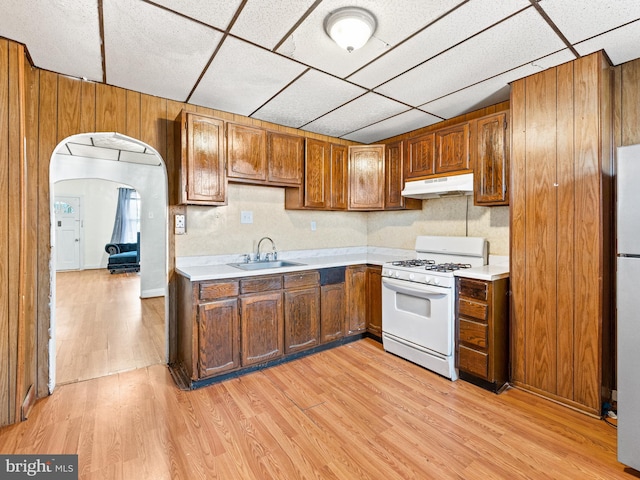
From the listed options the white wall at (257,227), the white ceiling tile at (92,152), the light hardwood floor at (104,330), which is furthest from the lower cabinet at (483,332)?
the white ceiling tile at (92,152)

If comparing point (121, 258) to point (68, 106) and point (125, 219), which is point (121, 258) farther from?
point (68, 106)

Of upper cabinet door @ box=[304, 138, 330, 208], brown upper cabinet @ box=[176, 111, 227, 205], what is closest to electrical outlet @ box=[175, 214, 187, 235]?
brown upper cabinet @ box=[176, 111, 227, 205]

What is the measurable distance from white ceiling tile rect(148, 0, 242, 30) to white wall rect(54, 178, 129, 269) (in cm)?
820

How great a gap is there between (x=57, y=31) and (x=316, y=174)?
90.4 inches

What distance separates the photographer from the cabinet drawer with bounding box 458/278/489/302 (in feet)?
8.20

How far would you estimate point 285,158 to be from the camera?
330cm

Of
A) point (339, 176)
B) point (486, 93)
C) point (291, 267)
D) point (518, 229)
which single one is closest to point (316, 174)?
point (339, 176)

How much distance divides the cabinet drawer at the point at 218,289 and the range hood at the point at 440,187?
6.51ft

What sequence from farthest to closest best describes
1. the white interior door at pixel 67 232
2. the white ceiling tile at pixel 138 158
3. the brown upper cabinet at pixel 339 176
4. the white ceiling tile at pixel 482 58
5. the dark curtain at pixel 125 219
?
1. the dark curtain at pixel 125 219
2. the white interior door at pixel 67 232
3. the white ceiling tile at pixel 138 158
4. the brown upper cabinet at pixel 339 176
5. the white ceiling tile at pixel 482 58

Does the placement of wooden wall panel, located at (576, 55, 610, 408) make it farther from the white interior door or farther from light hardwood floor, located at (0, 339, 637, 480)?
the white interior door

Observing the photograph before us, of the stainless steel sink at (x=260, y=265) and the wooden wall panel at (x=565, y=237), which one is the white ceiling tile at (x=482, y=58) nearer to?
the wooden wall panel at (x=565, y=237)

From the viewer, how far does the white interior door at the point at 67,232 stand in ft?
26.6

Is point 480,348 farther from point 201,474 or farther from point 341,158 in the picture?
point 341,158

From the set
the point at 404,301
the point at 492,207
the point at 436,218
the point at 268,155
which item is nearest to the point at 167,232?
the point at 268,155
